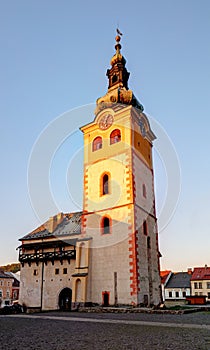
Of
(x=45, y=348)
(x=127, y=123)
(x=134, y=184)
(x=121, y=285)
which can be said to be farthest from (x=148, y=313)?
(x=127, y=123)

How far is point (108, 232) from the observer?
88.0ft

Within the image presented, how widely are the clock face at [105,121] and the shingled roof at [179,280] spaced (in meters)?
40.8

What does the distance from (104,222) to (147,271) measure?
522cm

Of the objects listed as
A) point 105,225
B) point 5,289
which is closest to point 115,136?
point 105,225

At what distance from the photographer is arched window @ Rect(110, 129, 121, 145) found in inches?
1169

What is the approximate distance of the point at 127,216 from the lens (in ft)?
85.3

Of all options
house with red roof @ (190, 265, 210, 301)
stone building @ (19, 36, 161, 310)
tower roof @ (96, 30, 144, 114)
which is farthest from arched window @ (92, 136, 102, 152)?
house with red roof @ (190, 265, 210, 301)

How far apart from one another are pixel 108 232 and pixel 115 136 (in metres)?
8.82

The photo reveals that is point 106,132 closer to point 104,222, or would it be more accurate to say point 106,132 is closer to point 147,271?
point 104,222

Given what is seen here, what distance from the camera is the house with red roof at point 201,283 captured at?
2263 inches

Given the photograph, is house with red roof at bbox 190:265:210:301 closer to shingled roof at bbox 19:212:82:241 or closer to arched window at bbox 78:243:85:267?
shingled roof at bbox 19:212:82:241

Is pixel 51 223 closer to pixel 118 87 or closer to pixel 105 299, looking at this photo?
pixel 105 299

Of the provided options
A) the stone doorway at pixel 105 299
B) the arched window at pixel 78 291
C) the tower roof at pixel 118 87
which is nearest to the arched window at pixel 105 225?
the arched window at pixel 78 291

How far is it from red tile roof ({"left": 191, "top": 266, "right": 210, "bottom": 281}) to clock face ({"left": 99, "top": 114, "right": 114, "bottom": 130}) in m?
39.4
